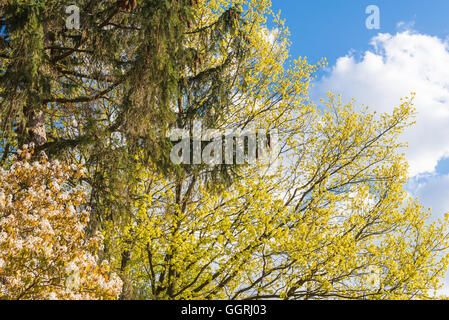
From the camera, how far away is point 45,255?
4.97m

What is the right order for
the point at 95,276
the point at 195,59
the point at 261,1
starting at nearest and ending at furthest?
the point at 95,276 < the point at 195,59 < the point at 261,1

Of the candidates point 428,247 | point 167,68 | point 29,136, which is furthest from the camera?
point 428,247

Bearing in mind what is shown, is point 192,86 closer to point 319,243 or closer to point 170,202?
point 170,202

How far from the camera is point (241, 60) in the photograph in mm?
9539

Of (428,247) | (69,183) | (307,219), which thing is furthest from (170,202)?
(428,247)

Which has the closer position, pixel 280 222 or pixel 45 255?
pixel 45 255

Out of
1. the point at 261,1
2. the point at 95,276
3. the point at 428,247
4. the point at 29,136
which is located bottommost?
the point at 95,276

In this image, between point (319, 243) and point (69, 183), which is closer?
point (69, 183)

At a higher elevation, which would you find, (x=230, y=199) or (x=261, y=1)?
(x=261, y=1)

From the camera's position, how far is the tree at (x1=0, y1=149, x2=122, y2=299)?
4.89 metres

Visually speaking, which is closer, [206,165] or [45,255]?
[45,255]

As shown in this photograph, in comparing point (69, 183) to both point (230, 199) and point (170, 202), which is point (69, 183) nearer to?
point (170, 202)

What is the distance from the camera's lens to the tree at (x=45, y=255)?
489 centimetres

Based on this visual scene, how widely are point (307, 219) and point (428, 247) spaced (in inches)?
132
